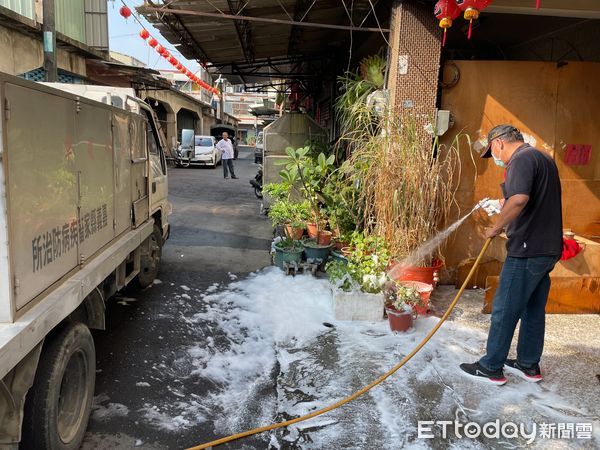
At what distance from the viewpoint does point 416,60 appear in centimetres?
533

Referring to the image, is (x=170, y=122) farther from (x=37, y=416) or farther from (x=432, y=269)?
(x=37, y=416)

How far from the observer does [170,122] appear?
93.4 ft

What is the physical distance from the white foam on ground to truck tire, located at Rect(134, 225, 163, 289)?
1092 millimetres

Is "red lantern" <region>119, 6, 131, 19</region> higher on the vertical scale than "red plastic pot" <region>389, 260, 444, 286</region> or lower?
higher

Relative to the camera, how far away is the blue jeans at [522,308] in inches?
133

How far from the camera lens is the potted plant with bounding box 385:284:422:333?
4391 millimetres

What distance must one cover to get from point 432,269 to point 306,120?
20.7 ft

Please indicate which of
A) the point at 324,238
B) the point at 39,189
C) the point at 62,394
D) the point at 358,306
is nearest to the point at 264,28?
the point at 324,238

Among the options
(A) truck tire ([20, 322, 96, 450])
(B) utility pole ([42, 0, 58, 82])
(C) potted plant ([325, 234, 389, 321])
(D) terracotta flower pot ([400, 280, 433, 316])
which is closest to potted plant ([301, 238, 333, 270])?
(C) potted plant ([325, 234, 389, 321])

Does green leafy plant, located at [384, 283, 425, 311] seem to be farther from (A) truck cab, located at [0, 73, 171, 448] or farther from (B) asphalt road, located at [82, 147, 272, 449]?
(A) truck cab, located at [0, 73, 171, 448]

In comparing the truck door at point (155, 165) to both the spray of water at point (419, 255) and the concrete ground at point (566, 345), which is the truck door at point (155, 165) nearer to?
the spray of water at point (419, 255)

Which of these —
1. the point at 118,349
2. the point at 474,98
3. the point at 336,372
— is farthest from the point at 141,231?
the point at 474,98

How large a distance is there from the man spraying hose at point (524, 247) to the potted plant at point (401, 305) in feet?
2.72

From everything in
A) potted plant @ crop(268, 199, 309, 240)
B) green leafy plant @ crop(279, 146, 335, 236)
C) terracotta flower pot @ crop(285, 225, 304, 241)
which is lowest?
terracotta flower pot @ crop(285, 225, 304, 241)
